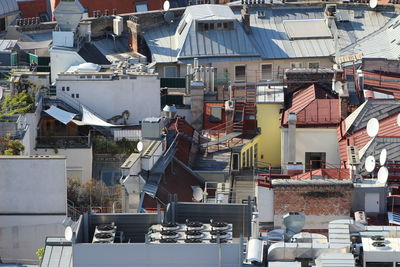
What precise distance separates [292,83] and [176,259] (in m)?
47.1

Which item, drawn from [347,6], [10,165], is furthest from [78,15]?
[10,165]

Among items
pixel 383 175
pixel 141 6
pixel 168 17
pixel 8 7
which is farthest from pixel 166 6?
pixel 383 175

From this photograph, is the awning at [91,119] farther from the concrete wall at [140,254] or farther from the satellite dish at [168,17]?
the concrete wall at [140,254]

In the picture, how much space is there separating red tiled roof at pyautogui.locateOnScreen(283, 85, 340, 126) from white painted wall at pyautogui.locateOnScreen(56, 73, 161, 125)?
843 centimetres

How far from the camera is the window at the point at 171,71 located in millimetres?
138625

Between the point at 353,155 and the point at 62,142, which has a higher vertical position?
the point at 62,142

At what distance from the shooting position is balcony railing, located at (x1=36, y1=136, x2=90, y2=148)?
112 metres

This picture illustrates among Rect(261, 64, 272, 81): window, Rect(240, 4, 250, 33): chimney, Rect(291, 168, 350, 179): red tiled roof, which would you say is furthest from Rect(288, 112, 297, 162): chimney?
Rect(240, 4, 250, 33): chimney

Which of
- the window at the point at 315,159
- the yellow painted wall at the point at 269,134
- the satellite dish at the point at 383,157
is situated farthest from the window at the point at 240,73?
the satellite dish at the point at 383,157

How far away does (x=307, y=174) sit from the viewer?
327ft

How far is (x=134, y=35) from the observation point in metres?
144

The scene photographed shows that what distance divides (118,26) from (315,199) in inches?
2104

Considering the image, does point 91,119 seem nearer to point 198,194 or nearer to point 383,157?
point 198,194

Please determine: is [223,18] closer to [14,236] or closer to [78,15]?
[78,15]
